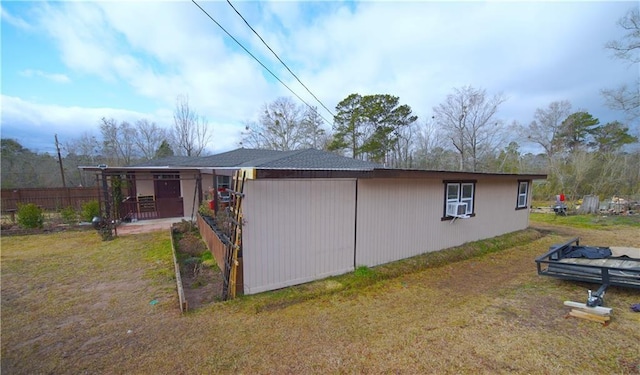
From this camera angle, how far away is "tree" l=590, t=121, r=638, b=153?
64.3 ft

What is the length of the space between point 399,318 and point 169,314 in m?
3.26

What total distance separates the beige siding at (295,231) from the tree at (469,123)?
75.4 feet

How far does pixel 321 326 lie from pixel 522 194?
9.60m

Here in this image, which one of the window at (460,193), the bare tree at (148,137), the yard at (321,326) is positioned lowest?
the yard at (321,326)

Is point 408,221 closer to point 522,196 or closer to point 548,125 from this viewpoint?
point 522,196

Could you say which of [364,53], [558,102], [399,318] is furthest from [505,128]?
[399,318]

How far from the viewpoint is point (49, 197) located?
12859 millimetres

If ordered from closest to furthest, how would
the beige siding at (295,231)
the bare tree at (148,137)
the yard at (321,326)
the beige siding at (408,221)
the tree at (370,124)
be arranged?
the yard at (321,326) → the beige siding at (295,231) → the beige siding at (408,221) → the tree at (370,124) → the bare tree at (148,137)

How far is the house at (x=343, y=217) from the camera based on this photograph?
418cm

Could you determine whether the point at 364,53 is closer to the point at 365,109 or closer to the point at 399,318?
the point at 399,318

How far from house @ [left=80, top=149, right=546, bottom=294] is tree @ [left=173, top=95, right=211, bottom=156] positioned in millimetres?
17507

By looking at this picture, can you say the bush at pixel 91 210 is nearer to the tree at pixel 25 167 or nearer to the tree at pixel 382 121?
the tree at pixel 382 121

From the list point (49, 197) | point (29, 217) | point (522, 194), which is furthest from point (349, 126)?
point (49, 197)

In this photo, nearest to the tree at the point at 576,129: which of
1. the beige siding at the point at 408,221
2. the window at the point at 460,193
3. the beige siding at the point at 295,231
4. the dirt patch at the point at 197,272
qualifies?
the beige siding at the point at 408,221
